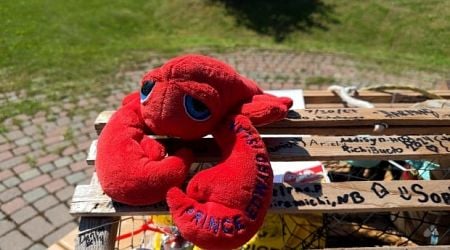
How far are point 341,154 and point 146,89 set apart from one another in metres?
0.79

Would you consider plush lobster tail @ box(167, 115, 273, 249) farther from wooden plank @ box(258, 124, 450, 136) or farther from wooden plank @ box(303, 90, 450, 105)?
wooden plank @ box(303, 90, 450, 105)

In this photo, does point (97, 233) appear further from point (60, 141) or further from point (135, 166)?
point (60, 141)

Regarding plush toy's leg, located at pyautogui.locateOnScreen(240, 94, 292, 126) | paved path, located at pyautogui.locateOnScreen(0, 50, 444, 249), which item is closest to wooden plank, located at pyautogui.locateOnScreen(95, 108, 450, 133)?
plush toy's leg, located at pyautogui.locateOnScreen(240, 94, 292, 126)

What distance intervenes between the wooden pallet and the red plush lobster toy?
0.46 feet

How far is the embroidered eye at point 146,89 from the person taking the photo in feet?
5.34

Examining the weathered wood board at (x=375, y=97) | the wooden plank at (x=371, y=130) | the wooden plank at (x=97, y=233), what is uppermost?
the wooden plank at (x=371, y=130)

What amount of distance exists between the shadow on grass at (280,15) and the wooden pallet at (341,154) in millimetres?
7134

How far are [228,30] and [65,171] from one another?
238 inches

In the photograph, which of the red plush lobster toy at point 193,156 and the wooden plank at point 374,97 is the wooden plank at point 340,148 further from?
the wooden plank at point 374,97

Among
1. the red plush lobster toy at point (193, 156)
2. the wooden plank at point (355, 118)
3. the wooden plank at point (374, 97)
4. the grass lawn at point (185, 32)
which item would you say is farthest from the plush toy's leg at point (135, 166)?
the grass lawn at point (185, 32)

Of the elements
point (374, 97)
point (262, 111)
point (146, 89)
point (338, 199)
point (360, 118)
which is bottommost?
point (374, 97)

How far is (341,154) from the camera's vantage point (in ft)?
6.08

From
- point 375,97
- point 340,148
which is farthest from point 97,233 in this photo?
point 375,97

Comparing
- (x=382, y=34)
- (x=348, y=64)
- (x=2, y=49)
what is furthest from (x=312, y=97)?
(x=382, y=34)
